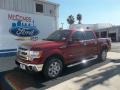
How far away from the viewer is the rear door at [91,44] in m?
9.80

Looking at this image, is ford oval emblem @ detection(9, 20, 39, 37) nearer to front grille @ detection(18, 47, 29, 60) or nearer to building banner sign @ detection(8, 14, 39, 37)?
building banner sign @ detection(8, 14, 39, 37)

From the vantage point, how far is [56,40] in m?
8.73

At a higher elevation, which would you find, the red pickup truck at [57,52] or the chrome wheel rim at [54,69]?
the red pickup truck at [57,52]

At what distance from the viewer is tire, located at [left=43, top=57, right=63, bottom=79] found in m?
7.69

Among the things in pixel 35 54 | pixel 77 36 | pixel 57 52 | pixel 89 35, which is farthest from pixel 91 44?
pixel 35 54

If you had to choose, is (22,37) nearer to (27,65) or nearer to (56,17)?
(56,17)

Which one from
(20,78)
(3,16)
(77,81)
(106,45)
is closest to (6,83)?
(20,78)

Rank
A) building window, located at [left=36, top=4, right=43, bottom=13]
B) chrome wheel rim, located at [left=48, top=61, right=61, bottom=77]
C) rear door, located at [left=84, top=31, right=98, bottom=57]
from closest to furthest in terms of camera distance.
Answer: chrome wheel rim, located at [left=48, top=61, right=61, bottom=77], rear door, located at [left=84, top=31, right=98, bottom=57], building window, located at [left=36, top=4, right=43, bottom=13]

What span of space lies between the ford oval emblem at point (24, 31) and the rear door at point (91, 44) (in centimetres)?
403

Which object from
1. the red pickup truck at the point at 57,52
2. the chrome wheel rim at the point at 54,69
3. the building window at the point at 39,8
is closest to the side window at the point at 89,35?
the red pickup truck at the point at 57,52

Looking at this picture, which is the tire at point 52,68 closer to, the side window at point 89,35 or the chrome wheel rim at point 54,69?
the chrome wheel rim at point 54,69

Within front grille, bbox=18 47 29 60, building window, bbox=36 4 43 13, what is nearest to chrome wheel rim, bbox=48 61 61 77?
front grille, bbox=18 47 29 60

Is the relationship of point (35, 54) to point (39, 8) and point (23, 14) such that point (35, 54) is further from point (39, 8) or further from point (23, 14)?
point (39, 8)

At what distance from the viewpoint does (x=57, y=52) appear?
8078mm
